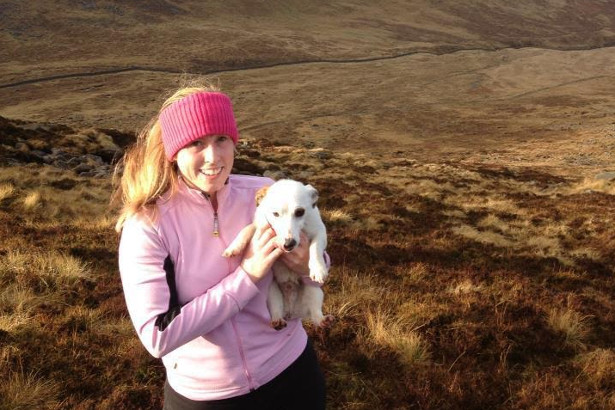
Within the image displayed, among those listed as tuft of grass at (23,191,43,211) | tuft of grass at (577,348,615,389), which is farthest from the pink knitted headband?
tuft of grass at (23,191,43,211)

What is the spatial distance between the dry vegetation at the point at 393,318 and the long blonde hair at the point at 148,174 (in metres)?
2.82

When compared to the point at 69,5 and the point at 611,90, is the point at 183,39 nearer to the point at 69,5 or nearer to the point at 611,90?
the point at 69,5

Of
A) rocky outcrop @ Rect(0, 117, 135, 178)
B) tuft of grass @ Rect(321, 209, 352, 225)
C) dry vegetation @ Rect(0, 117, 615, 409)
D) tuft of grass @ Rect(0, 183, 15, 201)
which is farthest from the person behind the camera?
rocky outcrop @ Rect(0, 117, 135, 178)

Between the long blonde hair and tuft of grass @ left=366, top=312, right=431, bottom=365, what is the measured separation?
12.8ft

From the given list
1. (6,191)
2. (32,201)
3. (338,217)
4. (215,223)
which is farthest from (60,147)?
(215,223)

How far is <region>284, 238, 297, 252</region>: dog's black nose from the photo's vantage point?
2.88 meters

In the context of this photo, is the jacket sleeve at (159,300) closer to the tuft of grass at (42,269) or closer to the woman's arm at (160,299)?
the woman's arm at (160,299)

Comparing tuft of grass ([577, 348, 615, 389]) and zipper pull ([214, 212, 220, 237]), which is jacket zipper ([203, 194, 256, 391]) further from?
tuft of grass ([577, 348, 615, 389])

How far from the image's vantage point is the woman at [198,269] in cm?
246

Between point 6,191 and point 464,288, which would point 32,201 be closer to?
point 6,191

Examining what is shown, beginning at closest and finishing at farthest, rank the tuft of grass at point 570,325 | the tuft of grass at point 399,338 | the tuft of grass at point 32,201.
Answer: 1. the tuft of grass at point 399,338
2. the tuft of grass at point 570,325
3. the tuft of grass at point 32,201

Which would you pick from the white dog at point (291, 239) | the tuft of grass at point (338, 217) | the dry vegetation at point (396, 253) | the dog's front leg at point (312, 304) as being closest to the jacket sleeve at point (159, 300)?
the white dog at point (291, 239)

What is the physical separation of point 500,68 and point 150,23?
3559 inches

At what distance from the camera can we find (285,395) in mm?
3004
